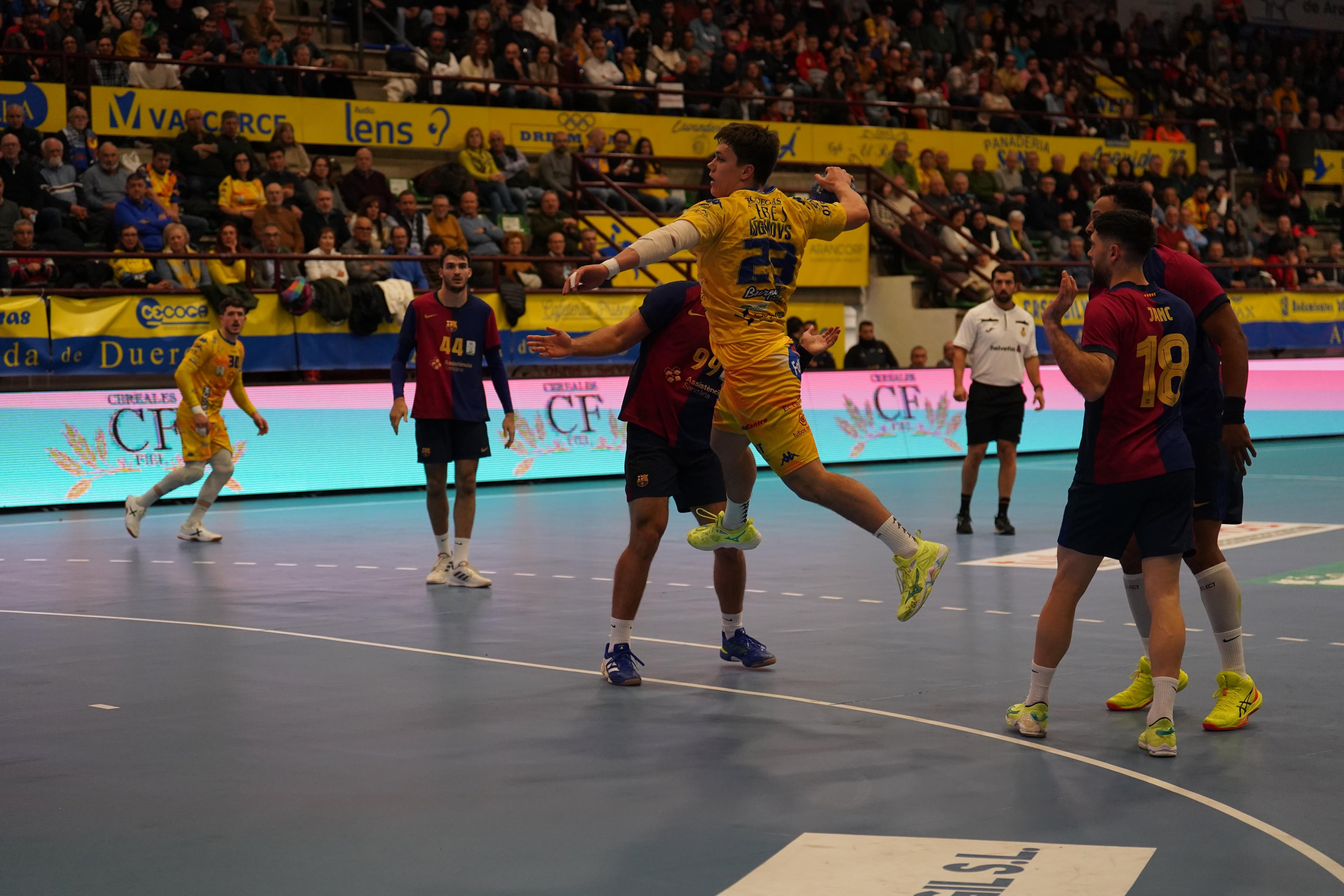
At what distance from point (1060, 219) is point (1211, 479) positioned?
20.8 meters

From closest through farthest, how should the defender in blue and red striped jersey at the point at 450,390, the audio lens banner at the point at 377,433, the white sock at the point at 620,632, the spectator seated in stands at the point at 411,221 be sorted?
the white sock at the point at 620,632 → the defender in blue and red striped jersey at the point at 450,390 → the audio lens banner at the point at 377,433 → the spectator seated in stands at the point at 411,221

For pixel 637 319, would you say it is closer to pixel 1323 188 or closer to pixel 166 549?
pixel 166 549

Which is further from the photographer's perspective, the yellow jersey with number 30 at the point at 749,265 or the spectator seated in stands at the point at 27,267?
the spectator seated in stands at the point at 27,267

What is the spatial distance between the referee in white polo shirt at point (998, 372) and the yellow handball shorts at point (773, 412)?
6540 millimetres

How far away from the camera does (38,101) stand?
60.1 feet

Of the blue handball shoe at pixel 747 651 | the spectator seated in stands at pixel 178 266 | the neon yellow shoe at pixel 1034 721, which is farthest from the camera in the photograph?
the spectator seated in stands at pixel 178 266

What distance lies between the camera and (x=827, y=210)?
261 inches

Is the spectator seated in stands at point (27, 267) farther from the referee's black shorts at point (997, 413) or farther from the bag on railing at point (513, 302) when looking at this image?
the referee's black shorts at point (997, 413)

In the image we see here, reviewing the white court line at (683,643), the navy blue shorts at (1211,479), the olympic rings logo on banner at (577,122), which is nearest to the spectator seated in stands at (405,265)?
the olympic rings logo on banner at (577,122)

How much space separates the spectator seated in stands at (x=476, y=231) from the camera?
64.7 feet

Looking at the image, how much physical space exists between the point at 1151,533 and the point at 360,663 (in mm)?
3827

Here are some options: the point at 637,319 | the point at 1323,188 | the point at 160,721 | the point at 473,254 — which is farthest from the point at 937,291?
the point at 160,721

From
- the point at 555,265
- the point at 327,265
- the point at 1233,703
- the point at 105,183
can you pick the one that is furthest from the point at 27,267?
the point at 1233,703

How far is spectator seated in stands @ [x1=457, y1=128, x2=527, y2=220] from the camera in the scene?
819 inches
